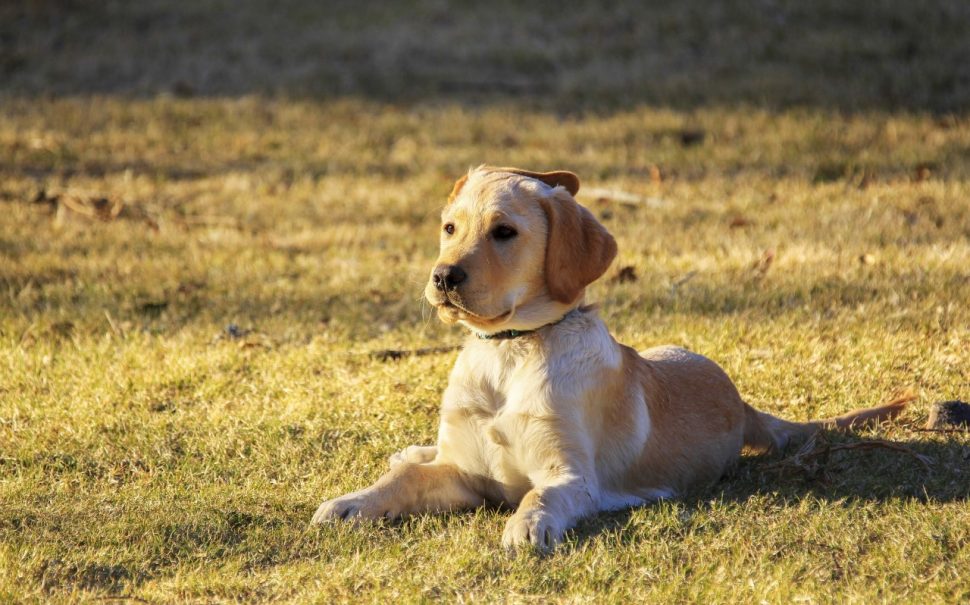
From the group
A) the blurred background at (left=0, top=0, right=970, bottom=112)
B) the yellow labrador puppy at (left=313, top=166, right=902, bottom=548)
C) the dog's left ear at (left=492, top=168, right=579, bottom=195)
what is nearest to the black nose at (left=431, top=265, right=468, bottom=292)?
the yellow labrador puppy at (left=313, top=166, right=902, bottom=548)

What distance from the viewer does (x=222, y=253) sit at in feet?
30.5

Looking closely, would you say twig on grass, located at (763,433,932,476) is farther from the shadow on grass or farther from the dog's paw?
the dog's paw

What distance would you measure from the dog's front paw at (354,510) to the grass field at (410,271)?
3.2 inches

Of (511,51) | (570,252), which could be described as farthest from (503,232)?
(511,51)

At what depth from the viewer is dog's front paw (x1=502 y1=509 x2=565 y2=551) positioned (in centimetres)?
423

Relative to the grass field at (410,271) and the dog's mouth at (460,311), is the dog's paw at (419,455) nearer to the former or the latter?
the grass field at (410,271)

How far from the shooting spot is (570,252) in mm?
4672

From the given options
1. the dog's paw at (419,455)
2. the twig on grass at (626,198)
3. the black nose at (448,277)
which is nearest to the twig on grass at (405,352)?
the dog's paw at (419,455)

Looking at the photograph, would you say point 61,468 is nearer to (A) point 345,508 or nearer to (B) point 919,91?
(A) point 345,508

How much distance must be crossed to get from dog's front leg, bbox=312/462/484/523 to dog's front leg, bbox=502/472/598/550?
1.17 ft

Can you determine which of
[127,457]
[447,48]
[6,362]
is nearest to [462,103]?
[447,48]

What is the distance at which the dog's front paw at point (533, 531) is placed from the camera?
4.23 meters

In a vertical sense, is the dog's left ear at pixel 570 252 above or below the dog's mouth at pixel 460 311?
above

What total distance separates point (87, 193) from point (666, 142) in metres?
5.74
